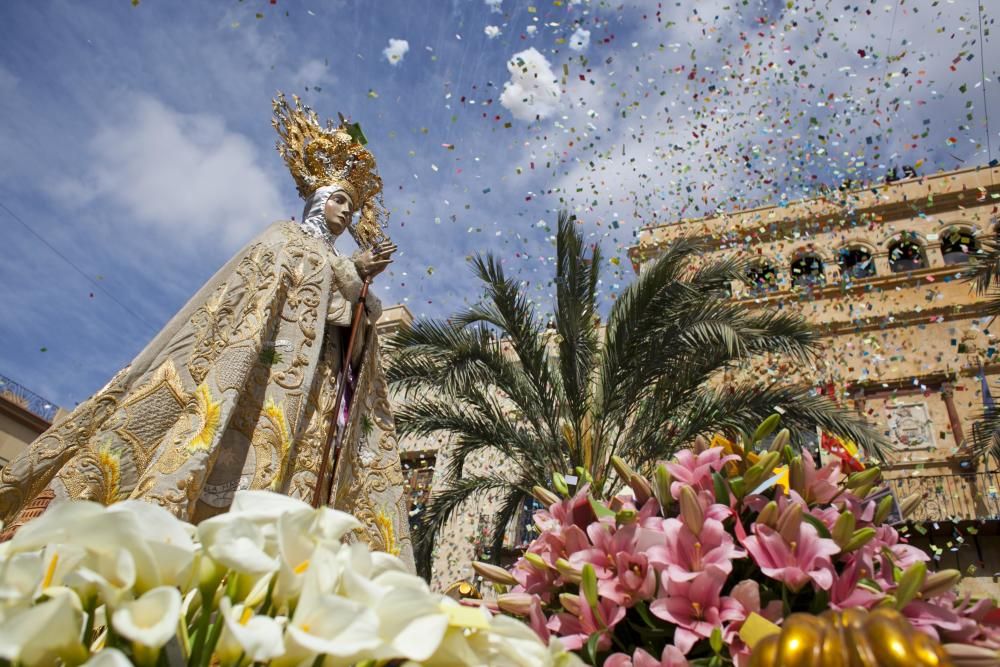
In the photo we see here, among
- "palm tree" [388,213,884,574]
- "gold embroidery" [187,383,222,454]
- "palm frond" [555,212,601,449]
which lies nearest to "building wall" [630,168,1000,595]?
"palm tree" [388,213,884,574]

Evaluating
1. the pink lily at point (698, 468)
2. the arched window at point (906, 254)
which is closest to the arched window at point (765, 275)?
the arched window at point (906, 254)

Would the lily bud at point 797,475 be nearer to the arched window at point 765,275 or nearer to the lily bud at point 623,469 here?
the lily bud at point 623,469

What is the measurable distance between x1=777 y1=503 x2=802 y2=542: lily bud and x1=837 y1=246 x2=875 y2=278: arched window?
1656cm

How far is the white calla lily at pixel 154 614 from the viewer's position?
0.51 m

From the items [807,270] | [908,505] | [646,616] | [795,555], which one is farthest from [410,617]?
[807,270]

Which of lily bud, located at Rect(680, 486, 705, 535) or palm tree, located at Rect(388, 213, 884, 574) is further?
palm tree, located at Rect(388, 213, 884, 574)

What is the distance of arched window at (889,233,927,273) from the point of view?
15.4 metres

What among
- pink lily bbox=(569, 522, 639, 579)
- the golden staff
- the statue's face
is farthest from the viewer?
the statue's face

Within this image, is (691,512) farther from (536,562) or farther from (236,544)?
(236,544)

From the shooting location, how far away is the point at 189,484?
8.19 feet

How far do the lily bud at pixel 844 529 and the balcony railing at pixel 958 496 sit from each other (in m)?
12.4

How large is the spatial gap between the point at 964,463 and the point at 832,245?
20.0ft

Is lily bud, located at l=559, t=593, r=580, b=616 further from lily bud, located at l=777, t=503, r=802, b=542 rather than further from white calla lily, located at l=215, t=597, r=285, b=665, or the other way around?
white calla lily, located at l=215, t=597, r=285, b=665

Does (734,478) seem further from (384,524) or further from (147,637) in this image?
(384,524)
